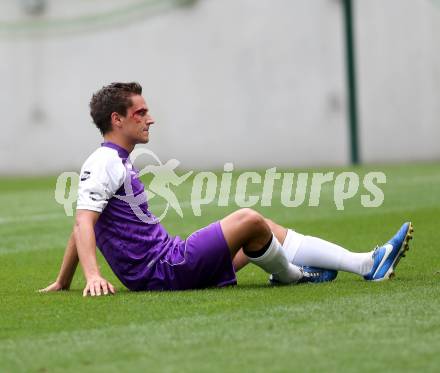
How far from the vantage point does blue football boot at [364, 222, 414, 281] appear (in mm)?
6578

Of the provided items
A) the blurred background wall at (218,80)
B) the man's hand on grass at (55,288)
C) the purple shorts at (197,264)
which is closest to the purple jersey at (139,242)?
the purple shorts at (197,264)

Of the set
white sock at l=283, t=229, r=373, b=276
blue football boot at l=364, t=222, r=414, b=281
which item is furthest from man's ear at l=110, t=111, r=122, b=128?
blue football boot at l=364, t=222, r=414, b=281

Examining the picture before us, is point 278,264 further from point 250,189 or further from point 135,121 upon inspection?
point 250,189

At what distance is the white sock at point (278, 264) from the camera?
6.50 metres

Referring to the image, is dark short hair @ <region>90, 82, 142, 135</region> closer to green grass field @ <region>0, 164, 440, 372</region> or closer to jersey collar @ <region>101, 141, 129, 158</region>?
jersey collar @ <region>101, 141, 129, 158</region>

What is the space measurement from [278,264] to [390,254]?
59 centimetres

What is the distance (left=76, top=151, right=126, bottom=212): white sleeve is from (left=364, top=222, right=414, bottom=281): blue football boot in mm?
1407

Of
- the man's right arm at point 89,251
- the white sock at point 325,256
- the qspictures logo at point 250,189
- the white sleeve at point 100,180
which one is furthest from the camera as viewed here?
the qspictures logo at point 250,189

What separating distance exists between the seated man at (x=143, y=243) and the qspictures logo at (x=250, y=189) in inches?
141

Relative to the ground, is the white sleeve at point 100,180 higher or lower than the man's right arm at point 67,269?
higher

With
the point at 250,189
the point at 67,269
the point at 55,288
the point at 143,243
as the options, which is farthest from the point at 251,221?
the point at 250,189

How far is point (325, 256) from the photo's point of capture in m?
6.77

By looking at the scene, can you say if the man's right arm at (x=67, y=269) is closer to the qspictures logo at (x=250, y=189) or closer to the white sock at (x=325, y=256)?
the white sock at (x=325, y=256)

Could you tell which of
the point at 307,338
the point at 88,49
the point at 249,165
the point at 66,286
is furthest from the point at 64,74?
the point at 307,338
